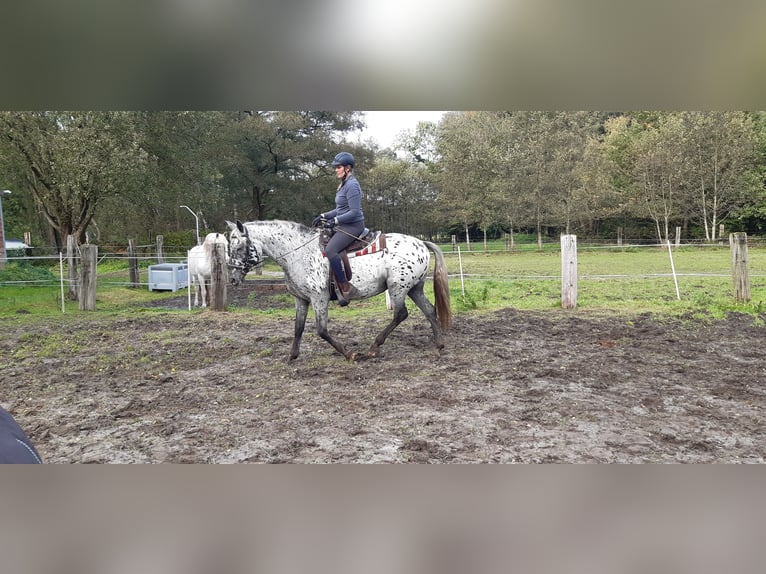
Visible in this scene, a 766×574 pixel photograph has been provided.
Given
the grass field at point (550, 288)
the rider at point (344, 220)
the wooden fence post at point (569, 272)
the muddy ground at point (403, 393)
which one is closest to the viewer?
the muddy ground at point (403, 393)

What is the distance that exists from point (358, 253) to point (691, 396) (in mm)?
2295

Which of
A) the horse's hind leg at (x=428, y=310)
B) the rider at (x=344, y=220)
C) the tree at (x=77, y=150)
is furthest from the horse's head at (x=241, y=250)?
the tree at (x=77, y=150)

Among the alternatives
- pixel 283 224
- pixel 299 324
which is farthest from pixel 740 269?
pixel 283 224

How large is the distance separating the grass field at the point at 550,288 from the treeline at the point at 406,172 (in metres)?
1.03

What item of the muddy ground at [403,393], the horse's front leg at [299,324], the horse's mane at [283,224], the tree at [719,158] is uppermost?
the tree at [719,158]

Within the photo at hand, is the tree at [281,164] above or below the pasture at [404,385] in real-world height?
above

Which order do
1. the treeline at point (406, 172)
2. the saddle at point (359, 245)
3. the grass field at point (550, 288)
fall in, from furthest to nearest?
the treeline at point (406, 172) → the grass field at point (550, 288) → the saddle at point (359, 245)

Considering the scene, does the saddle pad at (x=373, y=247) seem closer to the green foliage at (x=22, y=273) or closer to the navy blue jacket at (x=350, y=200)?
the navy blue jacket at (x=350, y=200)

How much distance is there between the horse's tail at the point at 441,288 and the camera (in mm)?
4016

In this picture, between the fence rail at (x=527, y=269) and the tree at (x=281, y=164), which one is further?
the tree at (x=281, y=164)

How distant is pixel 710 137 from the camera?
1344 cm

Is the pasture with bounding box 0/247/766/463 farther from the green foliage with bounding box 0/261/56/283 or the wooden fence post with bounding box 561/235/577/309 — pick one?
the green foliage with bounding box 0/261/56/283
